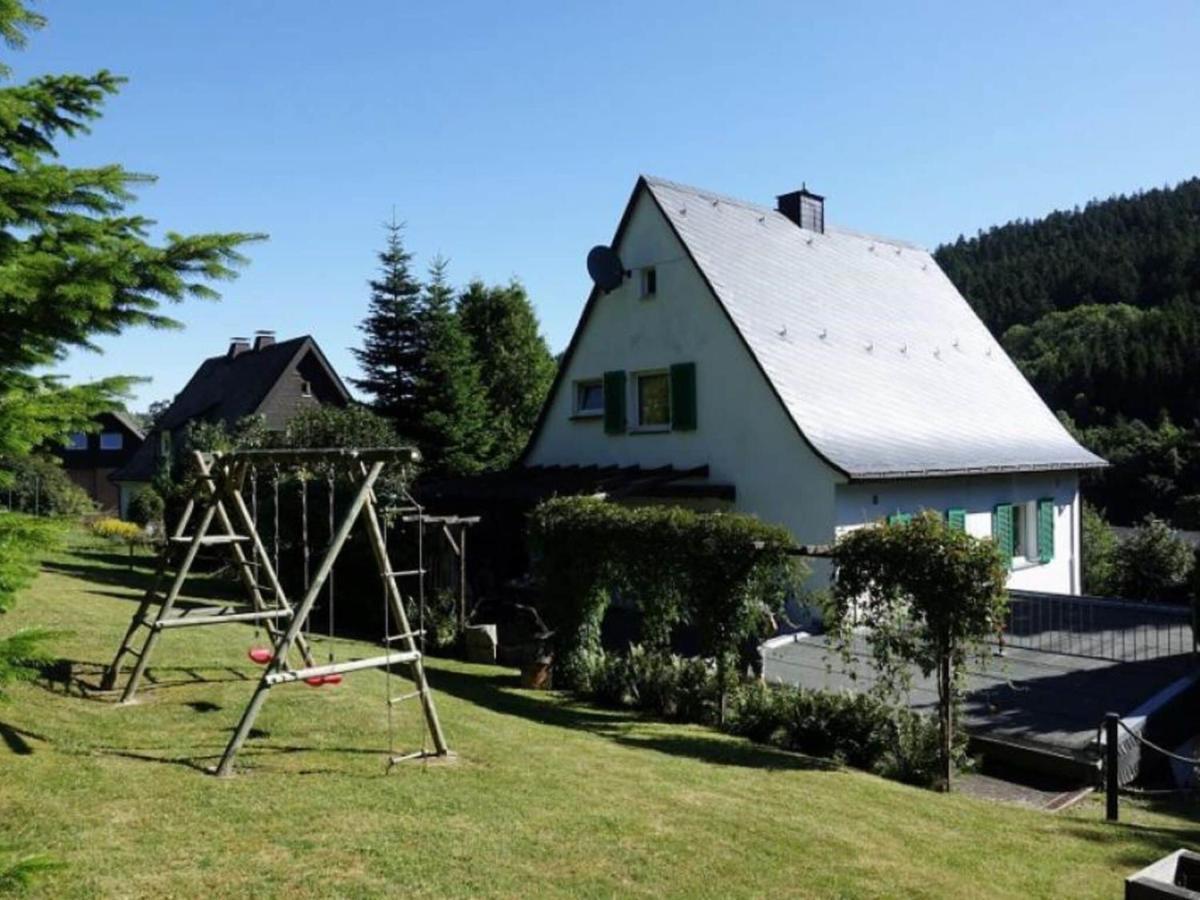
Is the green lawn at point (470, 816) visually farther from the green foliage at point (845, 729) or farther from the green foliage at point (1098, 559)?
the green foliage at point (1098, 559)

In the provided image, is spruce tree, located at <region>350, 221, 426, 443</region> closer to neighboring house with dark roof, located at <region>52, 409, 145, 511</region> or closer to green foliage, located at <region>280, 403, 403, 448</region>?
green foliage, located at <region>280, 403, 403, 448</region>

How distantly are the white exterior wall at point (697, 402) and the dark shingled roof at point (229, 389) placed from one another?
18.0m

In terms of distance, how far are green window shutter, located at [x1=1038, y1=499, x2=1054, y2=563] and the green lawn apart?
1331cm

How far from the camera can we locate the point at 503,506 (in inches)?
773

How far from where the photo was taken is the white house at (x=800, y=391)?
1778cm

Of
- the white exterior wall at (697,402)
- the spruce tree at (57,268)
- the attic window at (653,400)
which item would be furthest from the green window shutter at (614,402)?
the spruce tree at (57,268)

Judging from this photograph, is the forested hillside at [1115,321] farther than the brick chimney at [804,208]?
Yes

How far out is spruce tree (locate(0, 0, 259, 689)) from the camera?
3.31 m

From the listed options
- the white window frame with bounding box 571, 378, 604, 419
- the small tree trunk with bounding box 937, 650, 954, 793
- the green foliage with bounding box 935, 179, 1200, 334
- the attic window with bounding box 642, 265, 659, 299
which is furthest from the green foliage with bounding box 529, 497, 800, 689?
the green foliage with bounding box 935, 179, 1200, 334

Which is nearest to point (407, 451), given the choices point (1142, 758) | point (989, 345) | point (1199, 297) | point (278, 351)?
point (1142, 758)

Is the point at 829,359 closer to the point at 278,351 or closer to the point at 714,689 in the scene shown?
the point at 714,689

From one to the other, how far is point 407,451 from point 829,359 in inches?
549

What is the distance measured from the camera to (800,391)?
18.2m

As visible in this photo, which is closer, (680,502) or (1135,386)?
(680,502)
